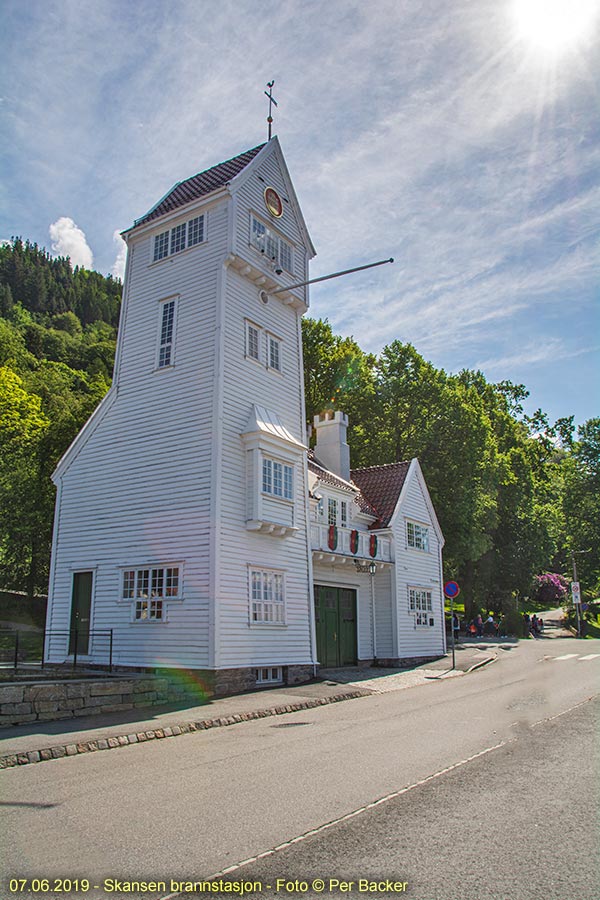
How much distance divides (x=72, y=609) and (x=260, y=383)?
870 centimetres

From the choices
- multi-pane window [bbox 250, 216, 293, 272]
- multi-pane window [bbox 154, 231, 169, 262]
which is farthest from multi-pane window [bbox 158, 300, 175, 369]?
multi-pane window [bbox 250, 216, 293, 272]

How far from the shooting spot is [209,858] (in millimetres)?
5273

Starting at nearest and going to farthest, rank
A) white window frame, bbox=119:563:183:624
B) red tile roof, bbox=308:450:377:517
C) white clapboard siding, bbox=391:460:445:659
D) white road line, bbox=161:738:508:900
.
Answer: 1. white road line, bbox=161:738:508:900
2. white window frame, bbox=119:563:183:624
3. red tile roof, bbox=308:450:377:517
4. white clapboard siding, bbox=391:460:445:659

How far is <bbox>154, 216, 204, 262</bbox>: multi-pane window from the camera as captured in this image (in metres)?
21.0

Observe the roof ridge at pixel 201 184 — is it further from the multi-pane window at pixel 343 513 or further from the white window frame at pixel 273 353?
the multi-pane window at pixel 343 513

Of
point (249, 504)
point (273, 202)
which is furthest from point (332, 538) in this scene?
point (273, 202)

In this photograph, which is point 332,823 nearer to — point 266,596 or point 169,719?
point 169,719

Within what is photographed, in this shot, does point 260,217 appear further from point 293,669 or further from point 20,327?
point 20,327

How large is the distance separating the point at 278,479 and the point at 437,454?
2298cm

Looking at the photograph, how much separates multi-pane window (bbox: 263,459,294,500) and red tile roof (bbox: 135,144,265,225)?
27.7ft

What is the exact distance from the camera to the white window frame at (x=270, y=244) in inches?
839

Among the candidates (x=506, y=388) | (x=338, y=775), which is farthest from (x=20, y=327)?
(x=338, y=775)

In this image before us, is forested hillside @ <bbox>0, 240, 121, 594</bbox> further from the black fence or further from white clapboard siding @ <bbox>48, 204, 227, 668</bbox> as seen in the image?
white clapboard siding @ <bbox>48, 204, 227, 668</bbox>

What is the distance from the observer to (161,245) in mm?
21969
